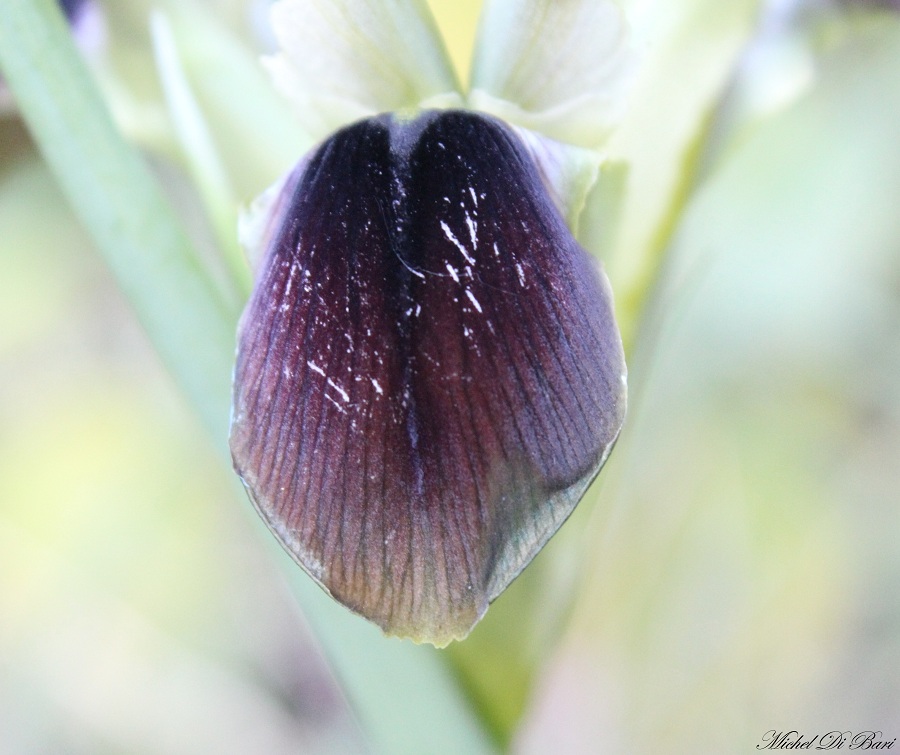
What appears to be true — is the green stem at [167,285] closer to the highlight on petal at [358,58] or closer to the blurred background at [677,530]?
the highlight on petal at [358,58]

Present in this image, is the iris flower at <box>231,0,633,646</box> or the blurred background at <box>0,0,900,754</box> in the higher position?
the iris flower at <box>231,0,633,646</box>

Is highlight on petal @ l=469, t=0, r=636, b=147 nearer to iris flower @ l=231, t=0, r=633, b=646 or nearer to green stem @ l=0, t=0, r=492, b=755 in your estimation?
iris flower @ l=231, t=0, r=633, b=646

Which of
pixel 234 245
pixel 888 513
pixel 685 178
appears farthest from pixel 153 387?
pixel 888 513

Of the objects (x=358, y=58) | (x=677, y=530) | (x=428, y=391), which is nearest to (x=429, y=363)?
(x=428, y=391)

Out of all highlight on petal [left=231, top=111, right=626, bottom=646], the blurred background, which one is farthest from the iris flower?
the blurred background

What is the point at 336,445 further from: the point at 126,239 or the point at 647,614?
the point at 647,614

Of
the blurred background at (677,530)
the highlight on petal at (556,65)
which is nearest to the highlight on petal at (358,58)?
the highlight on petal at (556,65)

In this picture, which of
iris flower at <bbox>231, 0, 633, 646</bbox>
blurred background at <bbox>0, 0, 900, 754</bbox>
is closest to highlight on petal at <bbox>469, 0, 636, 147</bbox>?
iris flower at <bbox>231, 0, 633, 646</bbox>

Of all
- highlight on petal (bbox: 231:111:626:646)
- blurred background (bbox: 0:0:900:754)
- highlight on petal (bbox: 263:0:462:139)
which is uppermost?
highlight on petal (bbox: 263:0:462:139)

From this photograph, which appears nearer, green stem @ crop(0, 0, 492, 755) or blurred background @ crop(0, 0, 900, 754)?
green stem @ crop(0, 0, 492, 755)
